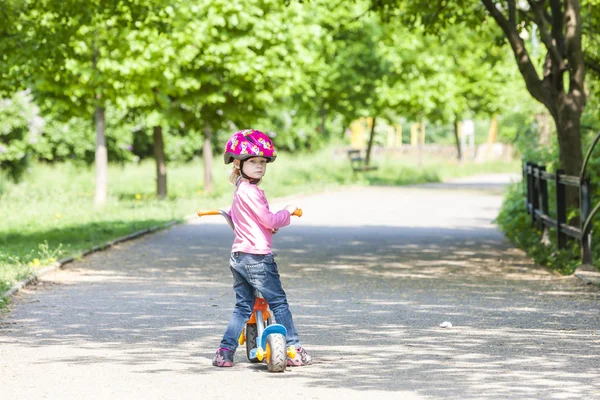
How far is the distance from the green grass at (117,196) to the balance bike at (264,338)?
14.2ft

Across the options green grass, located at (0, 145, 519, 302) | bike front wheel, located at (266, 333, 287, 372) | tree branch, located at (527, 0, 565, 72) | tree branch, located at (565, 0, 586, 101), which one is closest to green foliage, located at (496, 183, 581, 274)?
tree branch, located at (565, 0, 586, 101)

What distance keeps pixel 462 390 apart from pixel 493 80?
4639 centimetres

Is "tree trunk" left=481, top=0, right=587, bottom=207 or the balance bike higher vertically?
"tree trunk" left=481, top=0, right=587, bottom=207

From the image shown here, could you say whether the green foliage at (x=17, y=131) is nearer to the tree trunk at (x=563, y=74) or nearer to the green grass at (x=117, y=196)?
the green grass at (x=117, y=196)

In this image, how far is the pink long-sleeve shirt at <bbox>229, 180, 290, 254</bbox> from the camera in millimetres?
7500

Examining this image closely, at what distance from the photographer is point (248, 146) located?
24.6 ft

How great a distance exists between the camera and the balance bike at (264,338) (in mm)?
7332

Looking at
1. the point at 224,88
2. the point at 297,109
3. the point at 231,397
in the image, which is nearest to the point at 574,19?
the point at 231,397

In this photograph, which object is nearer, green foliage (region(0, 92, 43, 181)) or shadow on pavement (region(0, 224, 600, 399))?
shadow on pavement (region(0, 224, 600, 399))

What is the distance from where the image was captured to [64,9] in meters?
16.4

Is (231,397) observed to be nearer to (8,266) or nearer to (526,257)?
(8,266)

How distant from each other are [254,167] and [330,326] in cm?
228

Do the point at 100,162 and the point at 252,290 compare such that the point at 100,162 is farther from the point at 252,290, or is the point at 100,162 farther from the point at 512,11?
the point at 252,290

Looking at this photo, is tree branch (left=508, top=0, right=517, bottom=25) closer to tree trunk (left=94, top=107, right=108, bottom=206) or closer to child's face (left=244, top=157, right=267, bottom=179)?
child's face (left=244, top=157, right=267, bottom=179)
